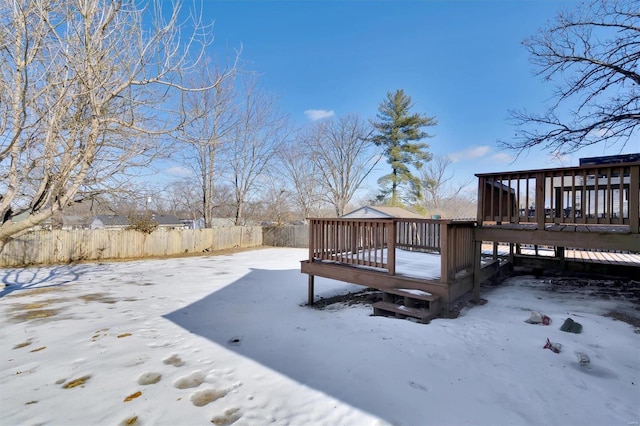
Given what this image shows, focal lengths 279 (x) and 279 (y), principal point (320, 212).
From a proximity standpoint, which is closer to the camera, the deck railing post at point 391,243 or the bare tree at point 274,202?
the deck railing post at point 391,243

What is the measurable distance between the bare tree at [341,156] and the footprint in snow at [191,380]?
65.9 feet

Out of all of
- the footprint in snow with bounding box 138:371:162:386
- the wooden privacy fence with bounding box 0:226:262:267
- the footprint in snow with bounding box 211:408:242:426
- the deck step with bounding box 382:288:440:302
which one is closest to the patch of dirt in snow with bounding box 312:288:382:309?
the deck step with bounding box 382:288:440:302

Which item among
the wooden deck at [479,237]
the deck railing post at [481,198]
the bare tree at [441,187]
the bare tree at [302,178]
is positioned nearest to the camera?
the wooden deck at [479,237]

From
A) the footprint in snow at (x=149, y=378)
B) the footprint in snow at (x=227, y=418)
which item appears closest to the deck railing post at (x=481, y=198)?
the footprint in snow at (x=227, y=418)

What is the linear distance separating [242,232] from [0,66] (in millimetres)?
13670

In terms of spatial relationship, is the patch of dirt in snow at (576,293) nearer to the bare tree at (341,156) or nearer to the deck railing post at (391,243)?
the deck railing post at (391,243)

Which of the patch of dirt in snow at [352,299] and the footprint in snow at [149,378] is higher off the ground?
the footprint in snow at [149,378]

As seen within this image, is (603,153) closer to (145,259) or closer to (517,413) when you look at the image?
(517,413)

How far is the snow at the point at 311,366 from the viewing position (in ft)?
6.22

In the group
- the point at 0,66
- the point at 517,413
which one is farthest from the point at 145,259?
the point at 517,413

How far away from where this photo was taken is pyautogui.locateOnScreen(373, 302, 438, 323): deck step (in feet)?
12.1

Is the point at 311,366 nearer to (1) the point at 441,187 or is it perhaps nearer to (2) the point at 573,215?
(2) the point at 573,215

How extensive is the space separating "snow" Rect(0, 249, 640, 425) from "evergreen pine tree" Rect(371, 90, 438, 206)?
16505 mm

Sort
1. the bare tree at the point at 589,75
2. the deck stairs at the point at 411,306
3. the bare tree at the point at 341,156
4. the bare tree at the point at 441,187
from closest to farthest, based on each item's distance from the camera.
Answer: the deck stairs at the point at 411,306, the bare tree at the point at 589,75, the bare tree at the point at 341,156, the bare tree at the point at 441,187
